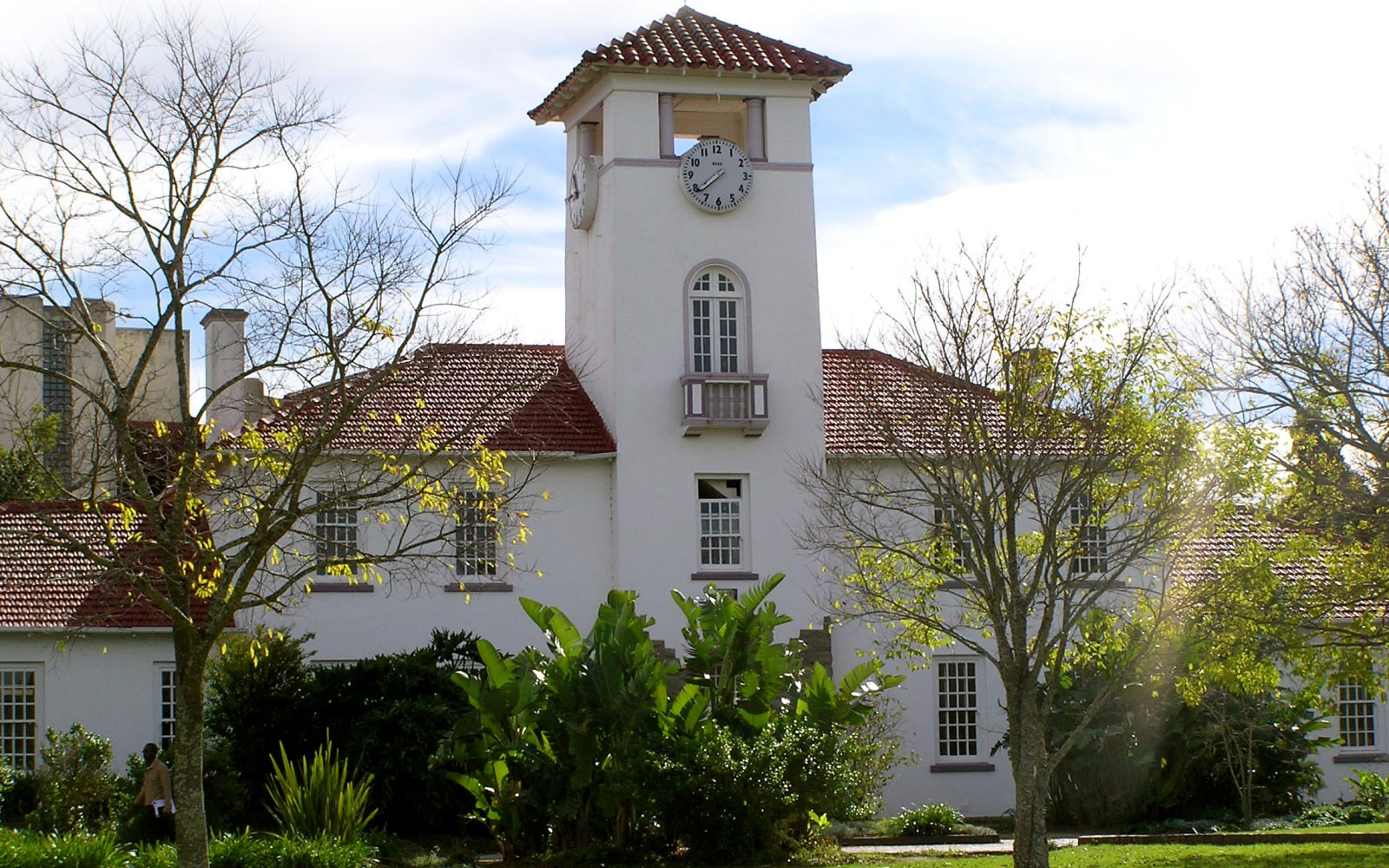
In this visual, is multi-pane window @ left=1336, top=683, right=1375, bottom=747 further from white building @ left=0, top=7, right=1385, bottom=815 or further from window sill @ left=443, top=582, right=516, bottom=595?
window sill @ left=443, top=582, right=516, bottom=595

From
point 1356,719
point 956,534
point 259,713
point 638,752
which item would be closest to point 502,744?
point 638,752

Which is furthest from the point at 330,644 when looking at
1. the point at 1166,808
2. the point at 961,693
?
the point at 1166,808

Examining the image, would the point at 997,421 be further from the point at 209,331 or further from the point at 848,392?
the point at 209,331

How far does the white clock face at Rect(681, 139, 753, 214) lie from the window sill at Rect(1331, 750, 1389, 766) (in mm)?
16281

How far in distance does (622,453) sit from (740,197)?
5.34 m

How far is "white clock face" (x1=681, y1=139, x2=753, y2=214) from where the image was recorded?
2986 centimetres

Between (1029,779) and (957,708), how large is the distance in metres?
12.6

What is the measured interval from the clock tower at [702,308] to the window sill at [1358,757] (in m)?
11.8

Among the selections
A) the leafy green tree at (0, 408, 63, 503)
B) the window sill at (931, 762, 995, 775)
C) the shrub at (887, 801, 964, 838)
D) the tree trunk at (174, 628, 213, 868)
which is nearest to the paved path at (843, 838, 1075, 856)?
the shrub at (887, 801, 964, 838)

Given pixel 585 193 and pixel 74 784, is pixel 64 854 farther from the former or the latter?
pixel 585 193

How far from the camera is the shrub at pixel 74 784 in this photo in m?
23.9

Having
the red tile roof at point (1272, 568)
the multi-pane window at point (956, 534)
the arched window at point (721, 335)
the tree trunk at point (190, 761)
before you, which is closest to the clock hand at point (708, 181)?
the arched window at point (721, 335)

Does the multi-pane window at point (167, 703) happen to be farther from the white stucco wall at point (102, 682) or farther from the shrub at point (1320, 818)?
the shrub at point (1320, 818)

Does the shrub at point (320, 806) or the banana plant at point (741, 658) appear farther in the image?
the banana plant at point (741, 658)
